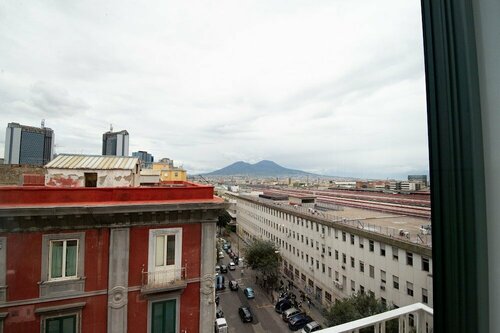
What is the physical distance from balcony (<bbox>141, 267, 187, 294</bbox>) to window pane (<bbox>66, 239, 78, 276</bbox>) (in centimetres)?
42

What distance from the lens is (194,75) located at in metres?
1.64

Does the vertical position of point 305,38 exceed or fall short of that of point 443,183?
it exceeds it

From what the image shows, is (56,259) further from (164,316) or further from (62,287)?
(164,316)

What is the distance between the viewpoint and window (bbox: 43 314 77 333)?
1202mm

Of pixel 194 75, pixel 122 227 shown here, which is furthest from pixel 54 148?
pixel 194 75

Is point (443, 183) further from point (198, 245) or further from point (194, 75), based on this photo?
point (198, 245)

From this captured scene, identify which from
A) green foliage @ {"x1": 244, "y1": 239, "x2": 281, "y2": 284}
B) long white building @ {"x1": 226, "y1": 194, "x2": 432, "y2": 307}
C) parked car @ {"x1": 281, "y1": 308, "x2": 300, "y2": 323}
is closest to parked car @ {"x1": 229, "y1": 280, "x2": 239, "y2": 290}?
green foliage @ {"x1": 244, "y1": 239, "x2": 281, "y2": 284}

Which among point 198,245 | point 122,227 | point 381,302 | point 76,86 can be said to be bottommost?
point 381,302

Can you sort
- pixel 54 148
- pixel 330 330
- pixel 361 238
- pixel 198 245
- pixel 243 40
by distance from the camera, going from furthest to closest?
pixel 361 238
pixel 198 245
pixel 243 40
pixel 54 148
pixel 330 330

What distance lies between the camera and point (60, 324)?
1.24 m

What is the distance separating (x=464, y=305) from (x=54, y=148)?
71.9 inches

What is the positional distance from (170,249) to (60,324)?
2.44ft

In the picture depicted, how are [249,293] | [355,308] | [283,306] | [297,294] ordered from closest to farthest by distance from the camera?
[355,308] → [283,306] → [297,294] → [249,293]

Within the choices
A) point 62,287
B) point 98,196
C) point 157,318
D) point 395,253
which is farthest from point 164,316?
point 395,253
